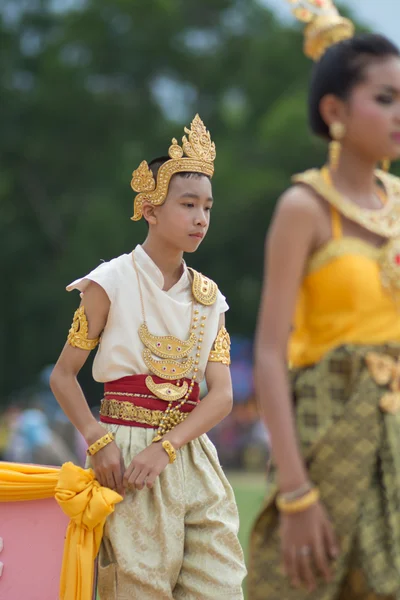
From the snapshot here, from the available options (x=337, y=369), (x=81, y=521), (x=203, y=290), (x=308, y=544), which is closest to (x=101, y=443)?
(x=81, y=521)

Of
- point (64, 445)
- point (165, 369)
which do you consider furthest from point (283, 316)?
point (64, 445)

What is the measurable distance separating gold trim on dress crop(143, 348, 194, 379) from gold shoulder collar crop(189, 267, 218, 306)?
257 millimetres

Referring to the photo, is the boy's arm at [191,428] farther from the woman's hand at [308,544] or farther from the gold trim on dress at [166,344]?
the woman's hand at [308,544]

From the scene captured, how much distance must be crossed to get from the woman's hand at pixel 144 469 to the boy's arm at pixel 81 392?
0.06 meters

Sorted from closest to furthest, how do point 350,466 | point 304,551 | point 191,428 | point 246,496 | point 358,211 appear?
point 304,551 → point 350,466 → point 358,211 → point 191,428 → point 246,496

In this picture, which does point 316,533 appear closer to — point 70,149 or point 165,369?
point 165,369

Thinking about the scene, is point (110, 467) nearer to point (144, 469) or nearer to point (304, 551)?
point (144, 469)

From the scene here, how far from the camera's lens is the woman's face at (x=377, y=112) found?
353cm

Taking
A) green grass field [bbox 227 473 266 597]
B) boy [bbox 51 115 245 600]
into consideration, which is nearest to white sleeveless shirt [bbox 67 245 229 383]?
boy [bbox 51 115 245 600]

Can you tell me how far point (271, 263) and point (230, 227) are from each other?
29937 millimetres

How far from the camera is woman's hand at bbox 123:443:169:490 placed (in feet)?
16.5

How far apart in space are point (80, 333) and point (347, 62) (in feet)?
6.53

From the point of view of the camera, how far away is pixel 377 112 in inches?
139

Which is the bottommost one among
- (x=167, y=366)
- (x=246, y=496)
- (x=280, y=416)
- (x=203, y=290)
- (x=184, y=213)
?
(x=280, y=416)
